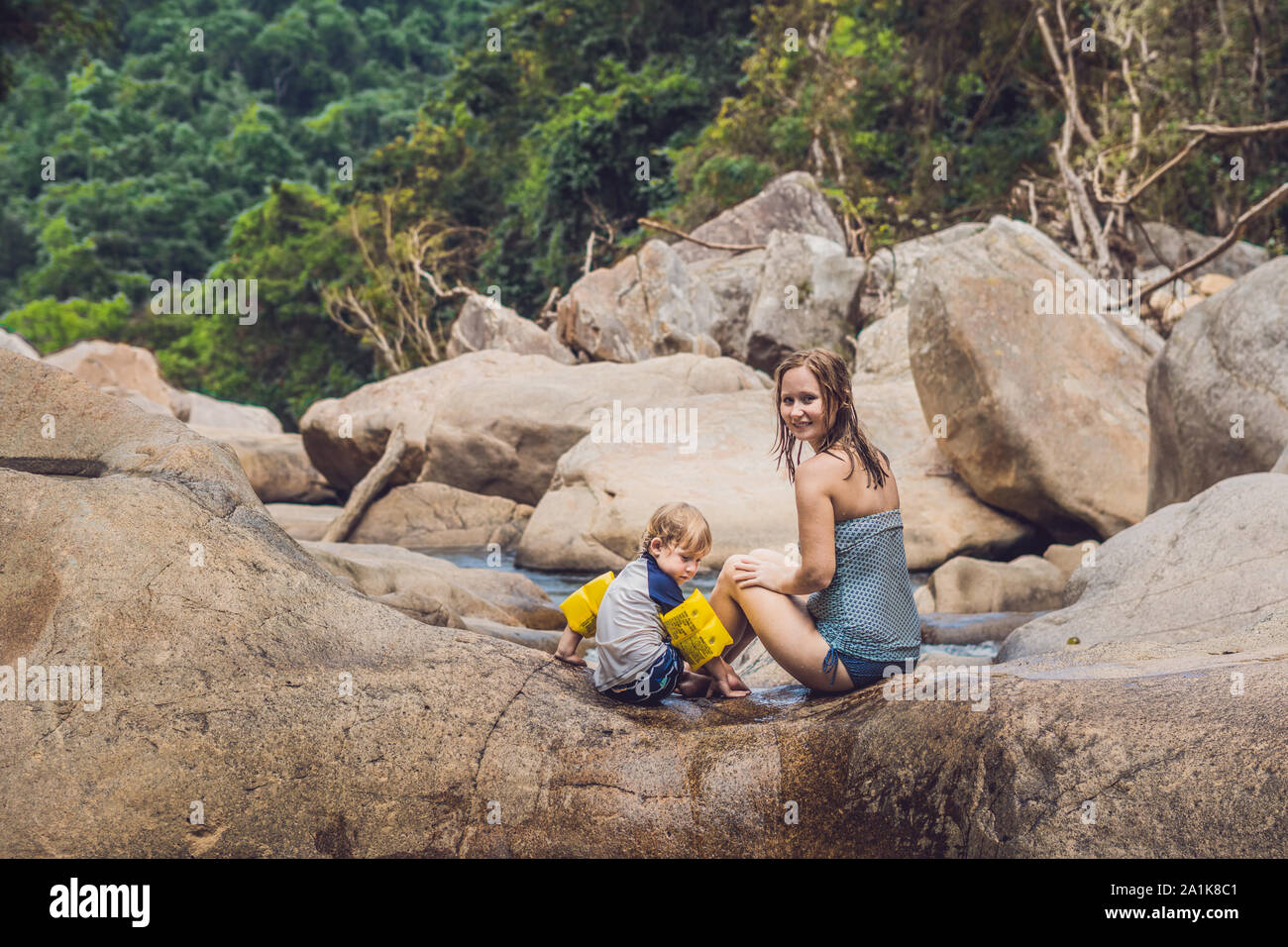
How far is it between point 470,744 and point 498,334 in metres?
18.4

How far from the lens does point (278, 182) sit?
39844 mm

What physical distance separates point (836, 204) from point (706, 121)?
7.53 metres

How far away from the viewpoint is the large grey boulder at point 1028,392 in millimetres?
9203

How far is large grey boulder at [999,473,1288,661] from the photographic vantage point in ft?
15.1

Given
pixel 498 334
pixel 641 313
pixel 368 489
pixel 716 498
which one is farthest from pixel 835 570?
pixel 498 334

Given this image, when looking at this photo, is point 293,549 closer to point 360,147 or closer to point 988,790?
point 988,790

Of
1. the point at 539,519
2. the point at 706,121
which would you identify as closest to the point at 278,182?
the point at 706,121

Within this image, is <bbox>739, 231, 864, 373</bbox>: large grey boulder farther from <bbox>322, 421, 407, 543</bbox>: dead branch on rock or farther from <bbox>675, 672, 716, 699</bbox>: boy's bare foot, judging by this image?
<bbox>675, 672, 716, 699</bbox>: boy's bare foot

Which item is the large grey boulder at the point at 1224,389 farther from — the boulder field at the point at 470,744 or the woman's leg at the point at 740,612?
the woman's leg at the point at 740,612

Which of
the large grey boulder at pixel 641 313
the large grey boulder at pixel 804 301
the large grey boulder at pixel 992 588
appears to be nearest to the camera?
the large grey boulder at pixel 992 588

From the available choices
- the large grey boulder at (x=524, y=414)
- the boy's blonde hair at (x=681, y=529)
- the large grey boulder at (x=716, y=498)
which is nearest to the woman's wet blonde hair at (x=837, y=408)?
the boy's blonde hair at (x=681, y=529)

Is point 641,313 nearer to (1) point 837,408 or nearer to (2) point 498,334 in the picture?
(2) point 498,334

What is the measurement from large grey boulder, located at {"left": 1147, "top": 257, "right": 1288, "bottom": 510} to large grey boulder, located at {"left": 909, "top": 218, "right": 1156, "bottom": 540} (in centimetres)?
119

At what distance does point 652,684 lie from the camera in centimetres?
350
